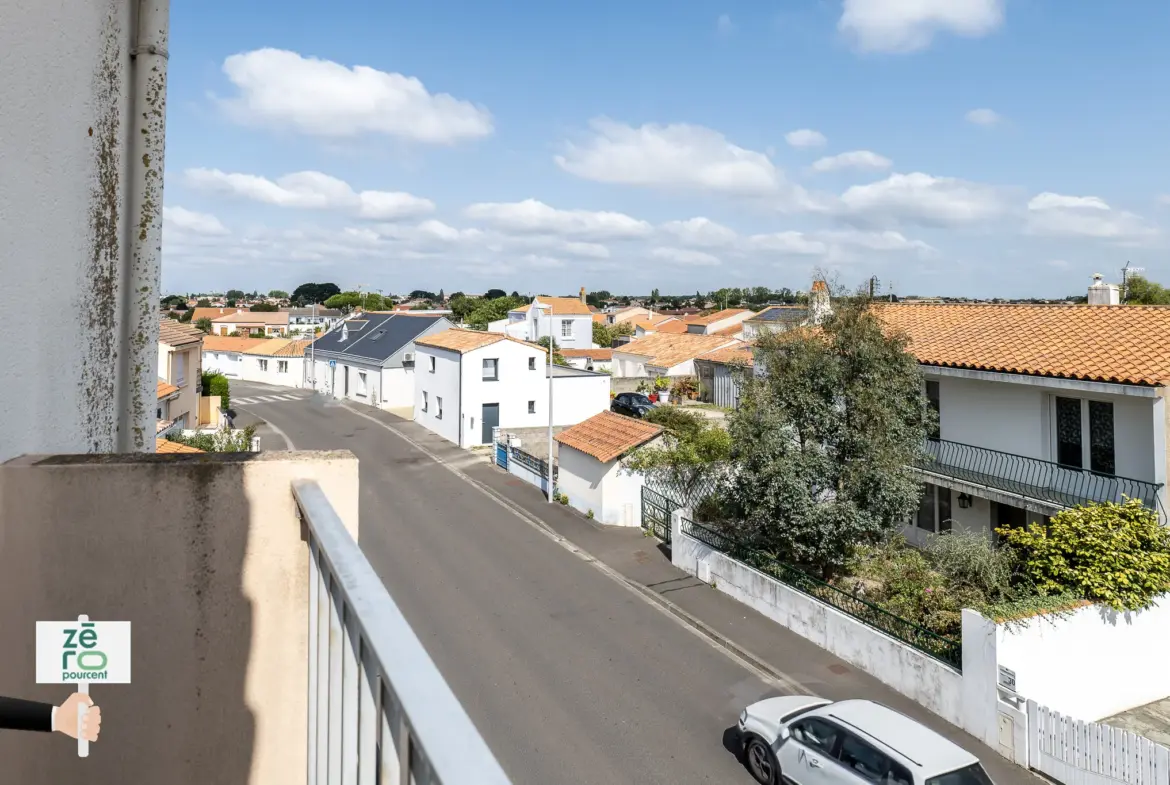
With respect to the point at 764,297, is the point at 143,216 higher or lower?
lower

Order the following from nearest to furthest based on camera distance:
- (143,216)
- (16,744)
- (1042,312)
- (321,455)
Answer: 1. (16,744)
2. (321,455)
3. (143,216)
4. (1042,312)

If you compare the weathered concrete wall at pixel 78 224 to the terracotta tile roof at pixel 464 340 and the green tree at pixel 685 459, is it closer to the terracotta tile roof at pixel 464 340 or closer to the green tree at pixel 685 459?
the green tree at pixel 685 459

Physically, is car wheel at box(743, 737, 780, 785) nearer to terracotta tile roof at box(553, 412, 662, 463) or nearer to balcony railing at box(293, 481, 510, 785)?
balcony railing at box(293, 481, 510, 785)

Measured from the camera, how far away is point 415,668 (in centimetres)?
126

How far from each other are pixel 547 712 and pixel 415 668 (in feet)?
35.7

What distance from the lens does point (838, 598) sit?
13.7 metres

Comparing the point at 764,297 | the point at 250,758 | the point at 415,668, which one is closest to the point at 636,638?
the point at 250,758

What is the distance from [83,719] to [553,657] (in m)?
11.1

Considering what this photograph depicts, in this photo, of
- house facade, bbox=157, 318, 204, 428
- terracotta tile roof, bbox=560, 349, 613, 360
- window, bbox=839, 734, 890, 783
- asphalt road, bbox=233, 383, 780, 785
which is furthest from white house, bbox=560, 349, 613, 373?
window, bbox=839, 734, 890, 783

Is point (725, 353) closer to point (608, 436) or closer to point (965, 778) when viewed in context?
point (608, 436)

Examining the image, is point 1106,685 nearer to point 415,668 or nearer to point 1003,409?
point 1003,409

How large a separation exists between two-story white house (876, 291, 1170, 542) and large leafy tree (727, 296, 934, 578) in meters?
1.38

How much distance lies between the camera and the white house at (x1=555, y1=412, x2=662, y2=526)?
20891mm

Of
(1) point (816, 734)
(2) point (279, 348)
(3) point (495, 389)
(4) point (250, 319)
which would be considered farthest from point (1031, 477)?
(4) point (250, 319)
